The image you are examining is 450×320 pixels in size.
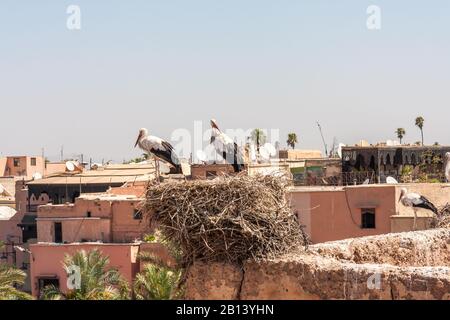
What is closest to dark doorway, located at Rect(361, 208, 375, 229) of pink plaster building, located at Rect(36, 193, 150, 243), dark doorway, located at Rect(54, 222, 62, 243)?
pink plaster building, located at Rect(36, 193, 150, 243)

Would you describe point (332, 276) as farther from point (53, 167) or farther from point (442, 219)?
point (53, 167)

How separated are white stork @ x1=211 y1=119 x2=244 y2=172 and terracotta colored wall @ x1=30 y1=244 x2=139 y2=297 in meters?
12.5

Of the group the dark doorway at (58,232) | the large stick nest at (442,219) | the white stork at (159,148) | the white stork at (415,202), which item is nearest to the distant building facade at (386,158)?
the dark doorway at (58,232)

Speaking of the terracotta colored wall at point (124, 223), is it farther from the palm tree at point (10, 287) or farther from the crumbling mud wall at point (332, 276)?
the crumbling mud wall at point (332, 276)

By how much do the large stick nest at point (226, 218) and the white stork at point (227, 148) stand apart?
2916mm

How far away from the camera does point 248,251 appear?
35.9 feet

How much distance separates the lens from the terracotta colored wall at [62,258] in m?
27.7

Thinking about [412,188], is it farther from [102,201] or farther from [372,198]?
[102,201]

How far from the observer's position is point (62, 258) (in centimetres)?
2819

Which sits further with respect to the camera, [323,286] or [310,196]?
[310,196]

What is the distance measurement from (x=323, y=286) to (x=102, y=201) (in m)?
21.3

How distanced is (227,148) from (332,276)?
5.04 meters
